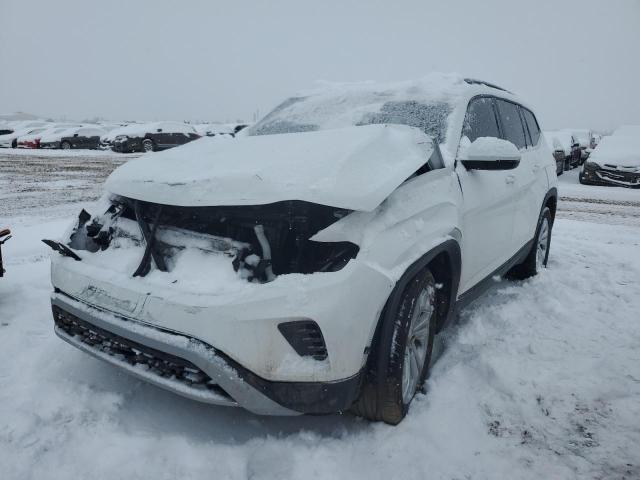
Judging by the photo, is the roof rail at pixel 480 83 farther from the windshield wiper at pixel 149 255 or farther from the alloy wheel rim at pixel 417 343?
the windshield wiper at pixel 149 255

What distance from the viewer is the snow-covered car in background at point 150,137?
21906mm

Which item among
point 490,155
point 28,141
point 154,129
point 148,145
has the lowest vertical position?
point 28,141

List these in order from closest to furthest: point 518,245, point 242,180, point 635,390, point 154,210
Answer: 1. point 242,180
2. point 154,210
3. point 635,390
4. point 518,245

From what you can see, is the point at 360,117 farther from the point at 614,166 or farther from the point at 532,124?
the point at 614,166

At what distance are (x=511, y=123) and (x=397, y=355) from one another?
2.64m

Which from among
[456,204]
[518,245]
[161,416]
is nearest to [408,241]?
[456,204]

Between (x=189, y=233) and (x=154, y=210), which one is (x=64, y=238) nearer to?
(x=154, y=210)

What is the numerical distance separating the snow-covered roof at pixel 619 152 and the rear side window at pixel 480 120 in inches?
438

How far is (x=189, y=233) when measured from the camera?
2205 millimetres

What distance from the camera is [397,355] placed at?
200 cm

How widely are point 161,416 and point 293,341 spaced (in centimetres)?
95

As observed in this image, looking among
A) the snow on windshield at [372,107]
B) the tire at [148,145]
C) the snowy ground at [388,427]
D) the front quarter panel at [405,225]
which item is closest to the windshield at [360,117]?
the snow on windshield at [372,107]

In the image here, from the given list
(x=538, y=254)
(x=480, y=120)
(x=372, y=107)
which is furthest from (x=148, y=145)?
(x=480, y=120)

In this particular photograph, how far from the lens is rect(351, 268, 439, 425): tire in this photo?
1947mm
